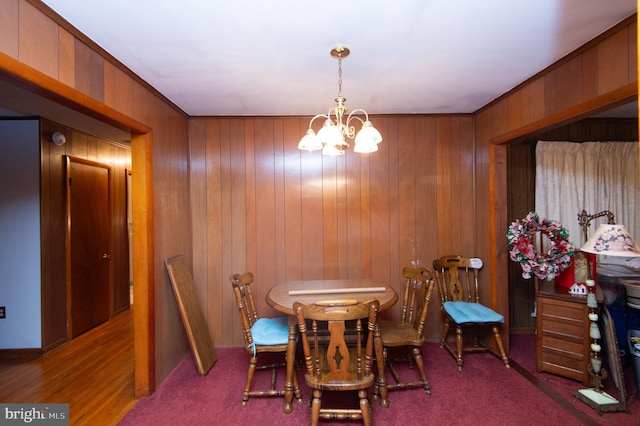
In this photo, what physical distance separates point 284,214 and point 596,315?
2.65m

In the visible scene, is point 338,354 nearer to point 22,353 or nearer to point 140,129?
point 140,129

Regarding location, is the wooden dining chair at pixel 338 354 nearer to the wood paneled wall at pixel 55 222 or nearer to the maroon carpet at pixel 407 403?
the maroon carpet at pixel 407 403

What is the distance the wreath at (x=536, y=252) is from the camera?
2459 mm

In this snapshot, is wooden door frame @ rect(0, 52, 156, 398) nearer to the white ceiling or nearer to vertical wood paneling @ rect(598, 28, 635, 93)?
the white ceiling

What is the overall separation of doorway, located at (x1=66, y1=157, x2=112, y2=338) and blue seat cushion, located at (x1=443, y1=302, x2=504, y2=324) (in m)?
3.98

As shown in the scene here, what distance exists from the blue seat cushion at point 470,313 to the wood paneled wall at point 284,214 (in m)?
0.53

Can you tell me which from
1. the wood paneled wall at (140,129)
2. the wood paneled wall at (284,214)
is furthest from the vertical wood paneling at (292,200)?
the wood paneled wall at (140,129)

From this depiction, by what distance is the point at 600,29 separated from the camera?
67.7 inches

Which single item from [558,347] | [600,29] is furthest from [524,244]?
[600,29]

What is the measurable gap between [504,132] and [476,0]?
1.56 meters

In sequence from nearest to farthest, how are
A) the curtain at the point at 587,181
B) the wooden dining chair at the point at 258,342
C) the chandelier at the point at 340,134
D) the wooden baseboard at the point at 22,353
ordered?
the chandelier at the point at 340,134, the wooden dining chair at the point at 258,342, the wooden baseboard at the point at 22,353, the curtain at the point at 587,181

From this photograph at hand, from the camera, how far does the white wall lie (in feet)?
9.86

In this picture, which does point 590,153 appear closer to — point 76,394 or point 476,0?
point 476,0
